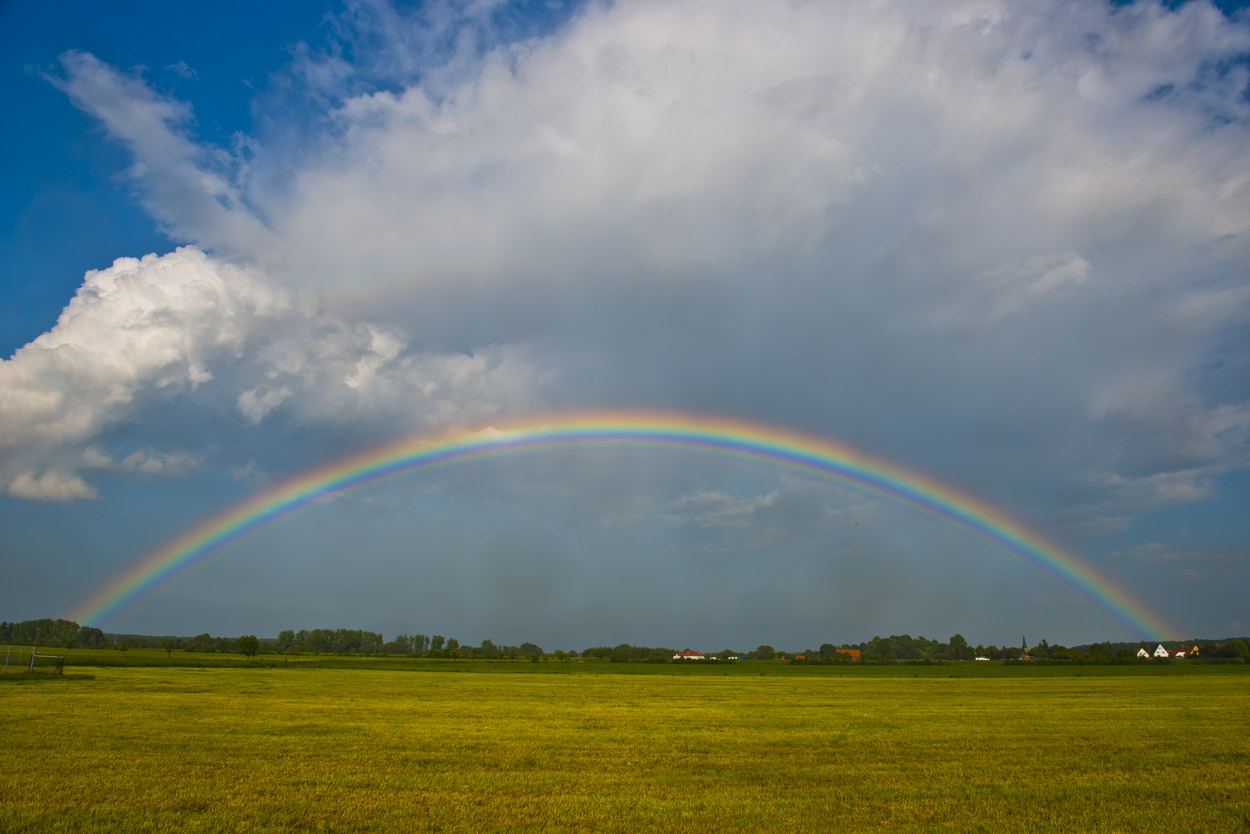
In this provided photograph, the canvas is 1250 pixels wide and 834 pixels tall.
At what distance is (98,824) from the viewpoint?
10000mm

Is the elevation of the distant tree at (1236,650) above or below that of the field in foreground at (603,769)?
below

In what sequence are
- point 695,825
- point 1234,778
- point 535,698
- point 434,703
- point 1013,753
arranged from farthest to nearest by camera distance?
point 535,698, point 434,703, point 1013,753, point 1234,778, point 695,825

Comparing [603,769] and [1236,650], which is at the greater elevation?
[603,769]

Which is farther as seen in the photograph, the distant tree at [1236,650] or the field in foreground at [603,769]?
the distant tree at [1236,650]

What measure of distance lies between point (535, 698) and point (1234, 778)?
88.5ft

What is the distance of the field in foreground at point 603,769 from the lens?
11.0 meters

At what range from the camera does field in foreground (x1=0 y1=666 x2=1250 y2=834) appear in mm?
10984

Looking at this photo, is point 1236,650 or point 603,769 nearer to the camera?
point 603,769

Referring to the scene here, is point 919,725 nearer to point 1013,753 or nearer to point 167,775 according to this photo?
point 1013,753

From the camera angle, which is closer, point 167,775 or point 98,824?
point 98,824

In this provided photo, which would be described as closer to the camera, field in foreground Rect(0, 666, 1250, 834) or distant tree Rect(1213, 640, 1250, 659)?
field in foreground Rect(0, 666, 1250, 834)

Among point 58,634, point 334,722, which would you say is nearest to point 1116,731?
point 334,722

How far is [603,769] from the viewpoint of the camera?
1489 centimetres

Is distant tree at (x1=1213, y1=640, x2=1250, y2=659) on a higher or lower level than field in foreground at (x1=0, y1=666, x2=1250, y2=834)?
lower
